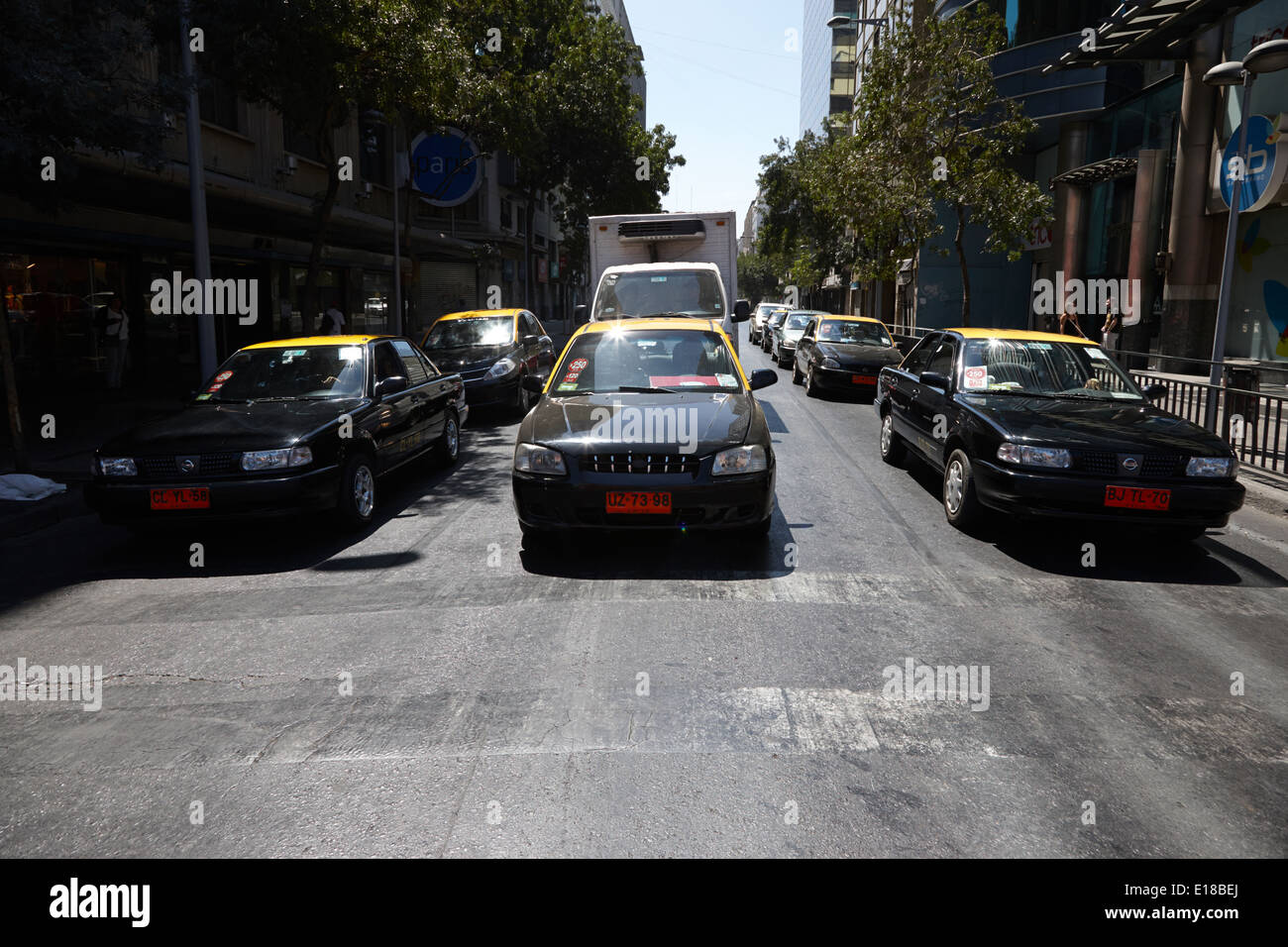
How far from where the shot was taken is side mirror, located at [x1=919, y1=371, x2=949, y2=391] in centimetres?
804

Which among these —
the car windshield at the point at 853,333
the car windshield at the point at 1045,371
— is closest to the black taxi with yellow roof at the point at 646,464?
the car windshield at the point at 1045,371

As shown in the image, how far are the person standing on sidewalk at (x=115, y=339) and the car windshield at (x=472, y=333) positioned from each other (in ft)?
19.4

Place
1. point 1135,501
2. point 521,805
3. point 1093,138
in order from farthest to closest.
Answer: point 1093,138
point 1135,501
point 521,805

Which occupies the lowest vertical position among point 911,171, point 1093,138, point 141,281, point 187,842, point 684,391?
point 187,842

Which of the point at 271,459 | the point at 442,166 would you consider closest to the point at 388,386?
the point at 271,459

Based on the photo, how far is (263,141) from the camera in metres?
20.9

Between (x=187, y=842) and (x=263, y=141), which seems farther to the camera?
(x=263, y=141)

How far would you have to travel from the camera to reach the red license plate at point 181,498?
21.3ft

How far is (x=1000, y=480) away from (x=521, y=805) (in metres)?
4.65

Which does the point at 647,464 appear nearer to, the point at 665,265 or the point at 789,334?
the point at 665,265
